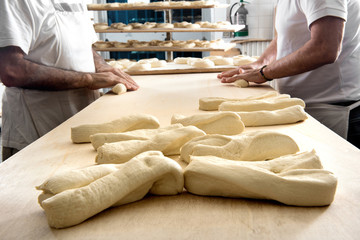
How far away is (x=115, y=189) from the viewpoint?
825 millimetres

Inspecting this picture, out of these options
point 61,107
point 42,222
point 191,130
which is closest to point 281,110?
point 191,130

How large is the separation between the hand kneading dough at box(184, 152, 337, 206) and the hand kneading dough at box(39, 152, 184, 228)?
2.5 inches

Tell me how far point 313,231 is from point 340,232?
0.18 feet

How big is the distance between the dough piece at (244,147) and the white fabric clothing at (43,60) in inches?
57.6

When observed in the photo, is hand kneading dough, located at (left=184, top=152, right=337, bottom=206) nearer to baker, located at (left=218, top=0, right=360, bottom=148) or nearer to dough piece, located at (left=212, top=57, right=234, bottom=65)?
baker, located at (left=218, top=0, right=360, bottom=148)

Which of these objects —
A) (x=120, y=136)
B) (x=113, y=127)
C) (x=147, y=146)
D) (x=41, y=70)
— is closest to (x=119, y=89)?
(x=41, y=70)

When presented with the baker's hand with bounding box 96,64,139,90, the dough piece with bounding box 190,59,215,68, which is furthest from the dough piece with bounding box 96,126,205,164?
the dough piece with bounding box 190,59,215,68

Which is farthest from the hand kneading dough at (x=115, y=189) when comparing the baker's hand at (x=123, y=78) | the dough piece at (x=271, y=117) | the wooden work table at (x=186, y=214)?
the baker's hand at (x=123, y=78)

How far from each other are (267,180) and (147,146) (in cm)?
43

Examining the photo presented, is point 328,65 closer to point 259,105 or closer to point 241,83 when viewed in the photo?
point 241,83

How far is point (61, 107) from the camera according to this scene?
2344 millimetres

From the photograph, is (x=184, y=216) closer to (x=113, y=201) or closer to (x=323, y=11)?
(x=113, y=201)

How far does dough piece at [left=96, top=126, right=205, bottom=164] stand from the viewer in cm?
107

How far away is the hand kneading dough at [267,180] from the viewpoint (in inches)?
31.8
